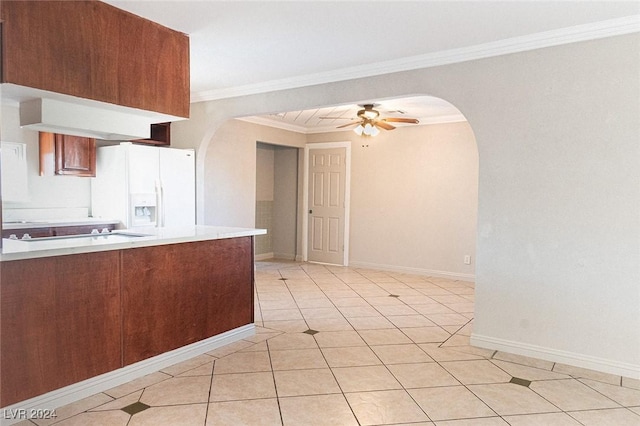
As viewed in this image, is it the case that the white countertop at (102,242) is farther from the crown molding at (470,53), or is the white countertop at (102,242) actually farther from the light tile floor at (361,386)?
the crown molding at (470,53)

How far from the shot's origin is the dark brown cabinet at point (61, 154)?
469cm

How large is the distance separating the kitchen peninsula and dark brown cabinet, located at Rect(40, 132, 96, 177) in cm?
193

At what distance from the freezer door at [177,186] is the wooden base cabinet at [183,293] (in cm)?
184

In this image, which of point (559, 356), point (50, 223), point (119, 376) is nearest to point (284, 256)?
point (50, 223)

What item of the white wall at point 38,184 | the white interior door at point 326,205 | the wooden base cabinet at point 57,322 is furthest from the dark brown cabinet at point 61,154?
the white interior door at point 326,205

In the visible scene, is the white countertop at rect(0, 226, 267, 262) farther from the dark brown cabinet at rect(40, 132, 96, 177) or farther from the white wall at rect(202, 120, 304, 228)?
the white wall at rect(202, 120, 304, 228)

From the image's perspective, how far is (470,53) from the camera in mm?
3463

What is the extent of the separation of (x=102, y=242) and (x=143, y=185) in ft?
7.47

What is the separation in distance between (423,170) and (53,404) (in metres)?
5.48

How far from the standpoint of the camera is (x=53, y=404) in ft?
7.89

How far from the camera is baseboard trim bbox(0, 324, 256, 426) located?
Answer: 7.65 feet

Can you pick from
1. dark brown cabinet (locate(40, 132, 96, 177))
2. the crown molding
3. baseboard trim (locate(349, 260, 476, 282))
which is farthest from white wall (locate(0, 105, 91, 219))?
baseboard trim (locate(349, 260, 476, 282))

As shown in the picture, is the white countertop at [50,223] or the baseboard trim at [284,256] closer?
the white countertop at [50,223]

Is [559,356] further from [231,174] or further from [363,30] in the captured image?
[231,174]
